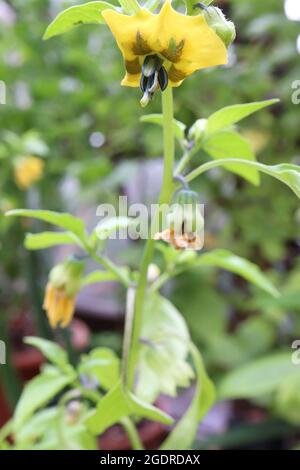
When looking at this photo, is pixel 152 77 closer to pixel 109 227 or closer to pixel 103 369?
pixel 109 227

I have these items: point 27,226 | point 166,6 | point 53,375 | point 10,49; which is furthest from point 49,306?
point 10,49

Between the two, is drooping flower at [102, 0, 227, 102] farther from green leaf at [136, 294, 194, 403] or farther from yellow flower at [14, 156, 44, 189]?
yellow flower at [14, 156, 44, 189]

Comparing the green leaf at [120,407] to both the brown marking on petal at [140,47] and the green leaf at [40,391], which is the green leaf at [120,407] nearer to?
the green leaf at [40,391]

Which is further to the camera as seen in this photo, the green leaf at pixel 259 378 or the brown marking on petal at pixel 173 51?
the green leaf at pixel 259 378

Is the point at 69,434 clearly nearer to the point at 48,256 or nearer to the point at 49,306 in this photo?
the point at 49,306

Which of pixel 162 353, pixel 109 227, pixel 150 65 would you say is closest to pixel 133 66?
pixel 150 65

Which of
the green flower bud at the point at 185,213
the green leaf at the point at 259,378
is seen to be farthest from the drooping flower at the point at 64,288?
the green leaf at the point at 259,378

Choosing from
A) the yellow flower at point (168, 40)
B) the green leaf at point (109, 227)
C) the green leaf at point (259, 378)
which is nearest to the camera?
the yellow flower at point (168, 40)

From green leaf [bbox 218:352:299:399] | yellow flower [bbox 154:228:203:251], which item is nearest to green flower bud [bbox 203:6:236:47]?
yellow flower [bbox 154:228:203:251]
